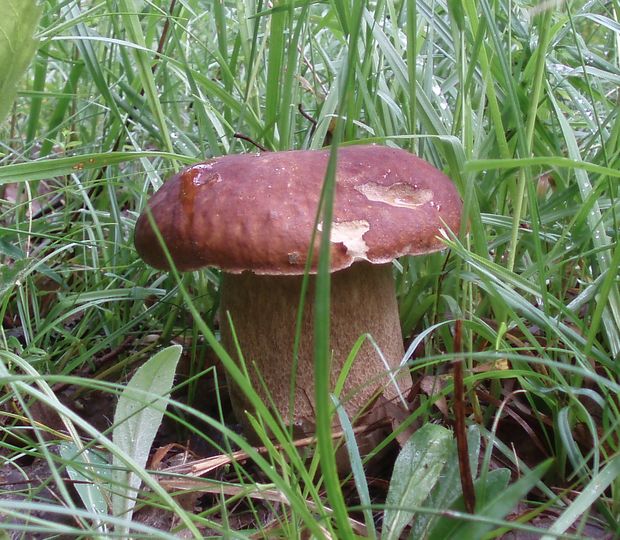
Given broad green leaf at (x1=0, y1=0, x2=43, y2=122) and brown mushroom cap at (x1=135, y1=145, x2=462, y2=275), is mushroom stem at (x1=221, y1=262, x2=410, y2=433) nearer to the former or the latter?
brown mushroom cap at (x1=135, y1=145, x2=462, y2=275)

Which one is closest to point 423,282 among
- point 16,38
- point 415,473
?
point 415,473

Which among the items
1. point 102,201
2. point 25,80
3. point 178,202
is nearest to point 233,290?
point 178,202

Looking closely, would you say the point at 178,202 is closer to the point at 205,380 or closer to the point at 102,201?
the point at 205,380

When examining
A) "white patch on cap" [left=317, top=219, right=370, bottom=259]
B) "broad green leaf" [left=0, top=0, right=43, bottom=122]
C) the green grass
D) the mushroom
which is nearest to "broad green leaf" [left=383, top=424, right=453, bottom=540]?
the green grass

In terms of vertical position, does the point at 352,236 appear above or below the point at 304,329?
above

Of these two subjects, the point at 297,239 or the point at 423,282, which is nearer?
the point at 297,239

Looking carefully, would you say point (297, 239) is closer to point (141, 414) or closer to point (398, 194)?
point (398, 194)

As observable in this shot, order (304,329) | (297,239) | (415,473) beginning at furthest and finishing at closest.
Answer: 1. (304,329)
2. (297,239)
3. (415,473)

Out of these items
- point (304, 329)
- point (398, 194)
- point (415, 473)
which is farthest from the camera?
point (304, 329)
